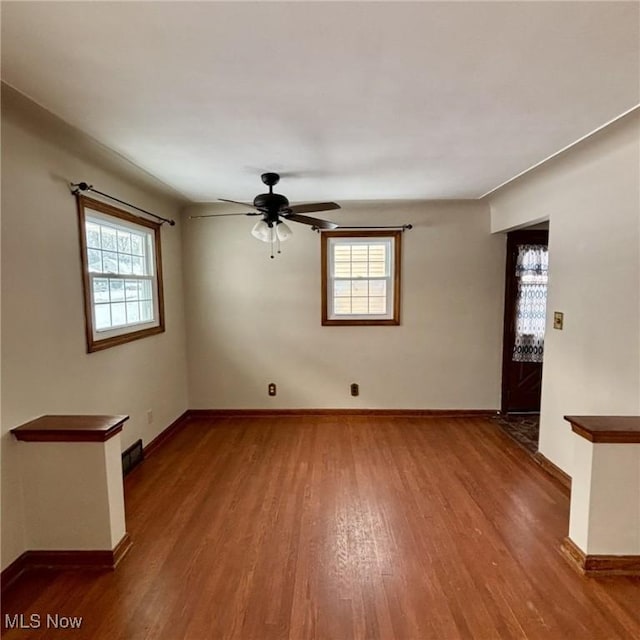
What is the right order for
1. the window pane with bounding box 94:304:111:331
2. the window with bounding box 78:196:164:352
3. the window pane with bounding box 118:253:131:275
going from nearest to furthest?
the window with bounding box 78:196:164:352 < the window pane with bounding box 94:304:111:331 < the window pane with bounding box 118:253:131:275

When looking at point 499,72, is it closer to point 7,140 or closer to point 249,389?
point 7,140

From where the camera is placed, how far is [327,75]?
1.61 meters

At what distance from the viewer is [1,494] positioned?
1896 millimetres

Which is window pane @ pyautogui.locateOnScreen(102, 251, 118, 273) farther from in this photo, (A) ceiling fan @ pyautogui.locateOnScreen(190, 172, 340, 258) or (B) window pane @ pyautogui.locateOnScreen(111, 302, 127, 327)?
(A) ceiling fan @ pyautogui.locateOnScreen(190, 172, 340, 258)

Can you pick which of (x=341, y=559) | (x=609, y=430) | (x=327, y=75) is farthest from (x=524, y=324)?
(x=327, y=75)

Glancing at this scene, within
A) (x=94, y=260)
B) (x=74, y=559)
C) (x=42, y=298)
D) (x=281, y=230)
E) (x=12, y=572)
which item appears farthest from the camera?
(x=281, y=230)

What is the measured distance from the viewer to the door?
425 centimetres

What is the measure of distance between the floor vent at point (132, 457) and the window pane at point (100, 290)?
1306 mm

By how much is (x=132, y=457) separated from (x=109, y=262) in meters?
1.69

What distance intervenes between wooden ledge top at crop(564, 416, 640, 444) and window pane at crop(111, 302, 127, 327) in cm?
332

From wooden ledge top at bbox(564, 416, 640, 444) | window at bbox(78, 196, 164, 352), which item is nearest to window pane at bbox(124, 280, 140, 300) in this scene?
window at bbox(78, 196, 164, 352)

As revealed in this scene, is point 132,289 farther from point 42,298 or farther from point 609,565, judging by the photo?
point 609,565

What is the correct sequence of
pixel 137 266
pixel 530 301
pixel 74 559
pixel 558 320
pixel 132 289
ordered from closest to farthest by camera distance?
pixel 74 559 → pixel 558 320 → pixel 132 289 → pixel 137 266 → pixel 530 301

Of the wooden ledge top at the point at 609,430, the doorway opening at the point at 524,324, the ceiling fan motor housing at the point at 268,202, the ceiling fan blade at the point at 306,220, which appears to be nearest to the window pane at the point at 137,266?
the ceiling fan motor housing at the point at 268,202
